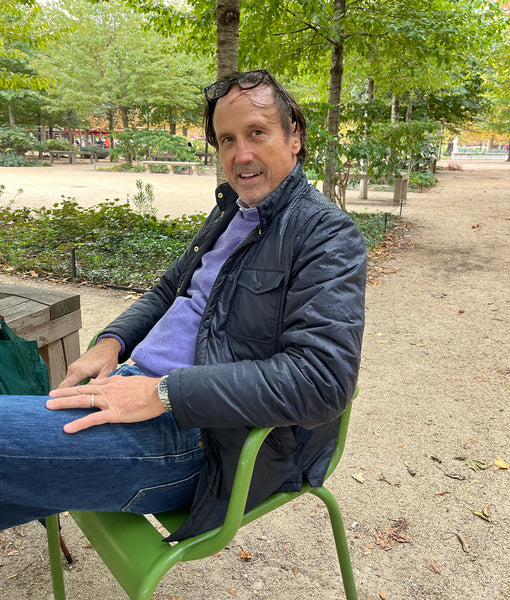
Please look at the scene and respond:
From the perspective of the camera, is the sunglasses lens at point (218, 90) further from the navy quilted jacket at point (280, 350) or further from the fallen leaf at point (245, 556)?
the fallen leaf at point (245, 556)

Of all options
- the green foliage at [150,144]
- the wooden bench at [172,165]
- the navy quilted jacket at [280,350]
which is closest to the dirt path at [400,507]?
the navy quilted jacket at [280,350]

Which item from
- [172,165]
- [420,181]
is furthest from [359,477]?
[172,165]

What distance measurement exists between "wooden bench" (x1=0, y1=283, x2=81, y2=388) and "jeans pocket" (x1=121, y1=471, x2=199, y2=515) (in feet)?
3.52

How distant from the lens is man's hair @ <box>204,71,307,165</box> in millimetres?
1611

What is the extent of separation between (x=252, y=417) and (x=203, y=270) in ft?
2.18

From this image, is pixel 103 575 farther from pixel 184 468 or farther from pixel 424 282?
pixel 424 282

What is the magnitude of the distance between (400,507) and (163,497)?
158cm

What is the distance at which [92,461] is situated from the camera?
1.25 meters

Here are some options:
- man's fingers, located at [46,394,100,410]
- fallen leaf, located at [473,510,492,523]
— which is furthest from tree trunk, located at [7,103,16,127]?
man's fingers, located at [46,394,100,410]

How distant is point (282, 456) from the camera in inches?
55.2

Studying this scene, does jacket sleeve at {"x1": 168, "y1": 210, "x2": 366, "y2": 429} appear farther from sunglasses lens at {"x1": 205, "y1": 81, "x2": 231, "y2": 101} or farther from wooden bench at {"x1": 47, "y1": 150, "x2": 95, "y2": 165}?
wooden bench at {"x1": 47, "y1": 150, "x2": 95, "y2": 165}

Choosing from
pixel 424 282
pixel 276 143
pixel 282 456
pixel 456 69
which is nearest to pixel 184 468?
pixel 282 456

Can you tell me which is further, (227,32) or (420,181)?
(420,181)

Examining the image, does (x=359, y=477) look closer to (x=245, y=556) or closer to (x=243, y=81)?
(x=245, y=556)
